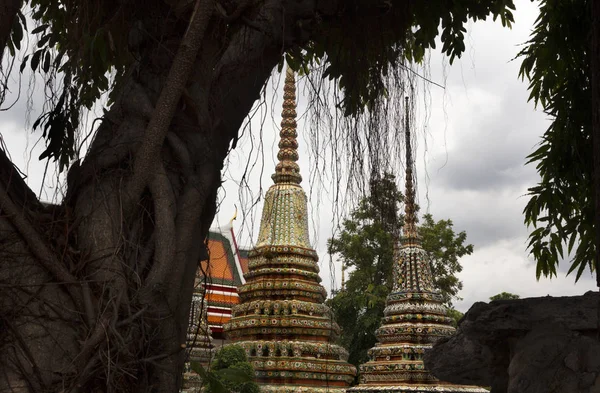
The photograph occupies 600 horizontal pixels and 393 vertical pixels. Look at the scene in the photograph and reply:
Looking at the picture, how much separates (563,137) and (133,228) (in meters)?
3.26

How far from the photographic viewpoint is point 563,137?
427 centimetres

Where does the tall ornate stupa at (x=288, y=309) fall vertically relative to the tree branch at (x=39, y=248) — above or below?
above

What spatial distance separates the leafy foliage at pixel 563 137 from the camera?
409 centimetres

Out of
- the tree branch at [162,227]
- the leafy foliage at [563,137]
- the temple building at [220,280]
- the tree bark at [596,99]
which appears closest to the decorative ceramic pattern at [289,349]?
the temple building at [220,280]

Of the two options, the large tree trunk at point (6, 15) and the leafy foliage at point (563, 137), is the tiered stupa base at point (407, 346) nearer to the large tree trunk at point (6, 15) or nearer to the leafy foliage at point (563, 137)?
the leafy foliage at point (563, 137)

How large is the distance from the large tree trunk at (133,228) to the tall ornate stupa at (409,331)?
20.1 feet

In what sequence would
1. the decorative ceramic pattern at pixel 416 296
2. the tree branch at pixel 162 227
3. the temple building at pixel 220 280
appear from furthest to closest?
the decorative ceramic pattern at pixel 416 296, the temple building at pixel 220 280, the tree branch at pixel 162 227

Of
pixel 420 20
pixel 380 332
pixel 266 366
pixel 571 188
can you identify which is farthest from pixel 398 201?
pixel 380 332

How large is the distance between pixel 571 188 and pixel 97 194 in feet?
11.7

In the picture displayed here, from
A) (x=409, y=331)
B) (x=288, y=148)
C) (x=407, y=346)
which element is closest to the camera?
(x=407, y=346)

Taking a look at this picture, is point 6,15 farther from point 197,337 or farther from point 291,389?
point 291,389

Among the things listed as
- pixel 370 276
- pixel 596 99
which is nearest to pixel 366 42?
pixel 596 99

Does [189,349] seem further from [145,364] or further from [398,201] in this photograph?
[398,201]

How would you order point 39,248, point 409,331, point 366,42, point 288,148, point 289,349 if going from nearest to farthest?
point 39,248
point 366,42
point 289,349
point 409,331
point 288,148
